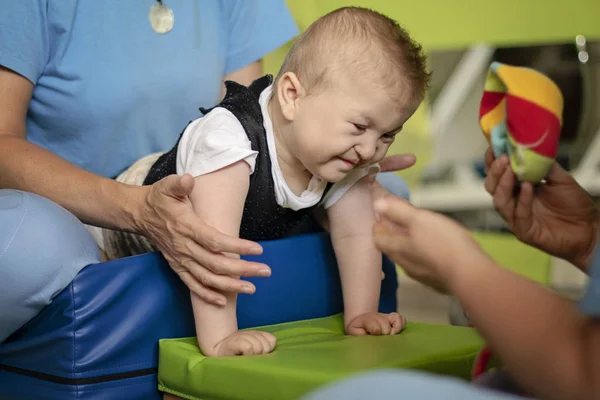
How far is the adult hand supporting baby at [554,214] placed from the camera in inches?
39.4

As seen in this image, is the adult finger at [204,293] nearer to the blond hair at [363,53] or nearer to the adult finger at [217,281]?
the adult finger at [217,281]

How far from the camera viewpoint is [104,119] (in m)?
1.32

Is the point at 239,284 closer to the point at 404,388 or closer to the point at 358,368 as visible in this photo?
the point at 358,368

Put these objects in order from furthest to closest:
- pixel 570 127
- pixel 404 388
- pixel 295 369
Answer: pixel 570 127 < pixel 295 369 < pixel 404 388

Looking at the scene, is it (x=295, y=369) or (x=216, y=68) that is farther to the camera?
(x=216, y=68)

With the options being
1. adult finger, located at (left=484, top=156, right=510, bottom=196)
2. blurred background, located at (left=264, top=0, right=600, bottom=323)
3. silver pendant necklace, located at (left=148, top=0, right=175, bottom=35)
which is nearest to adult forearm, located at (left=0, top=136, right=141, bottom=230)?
silver pendant necklace, located at (left=148, top=0, right=175, bottom=35)

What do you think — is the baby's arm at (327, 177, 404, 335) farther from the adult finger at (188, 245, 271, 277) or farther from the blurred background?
the blurred background

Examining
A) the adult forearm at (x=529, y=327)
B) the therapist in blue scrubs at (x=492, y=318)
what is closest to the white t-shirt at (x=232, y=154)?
the therapist in blue scrubs at (x=492, y=318)

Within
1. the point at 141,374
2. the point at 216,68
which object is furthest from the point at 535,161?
the point at 216,68

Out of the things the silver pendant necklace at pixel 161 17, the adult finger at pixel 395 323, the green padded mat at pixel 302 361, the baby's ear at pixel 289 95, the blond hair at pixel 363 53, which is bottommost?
the adult finger at pixel 395 323

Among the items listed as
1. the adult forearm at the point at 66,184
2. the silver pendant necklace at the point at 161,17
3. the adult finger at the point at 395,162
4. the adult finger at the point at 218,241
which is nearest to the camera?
the adult finger at the point at 218,241

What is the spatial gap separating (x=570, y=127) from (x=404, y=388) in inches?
100

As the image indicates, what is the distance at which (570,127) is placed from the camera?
290 cm

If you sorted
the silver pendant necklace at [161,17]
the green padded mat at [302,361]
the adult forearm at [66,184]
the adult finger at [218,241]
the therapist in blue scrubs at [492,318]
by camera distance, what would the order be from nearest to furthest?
the therapist in blue scrubs at [492,318], the green padded mat at [302,361], the adult finger at [218,241], the adult forearm at [66,184], the silver pendant necklace at [161,17]
